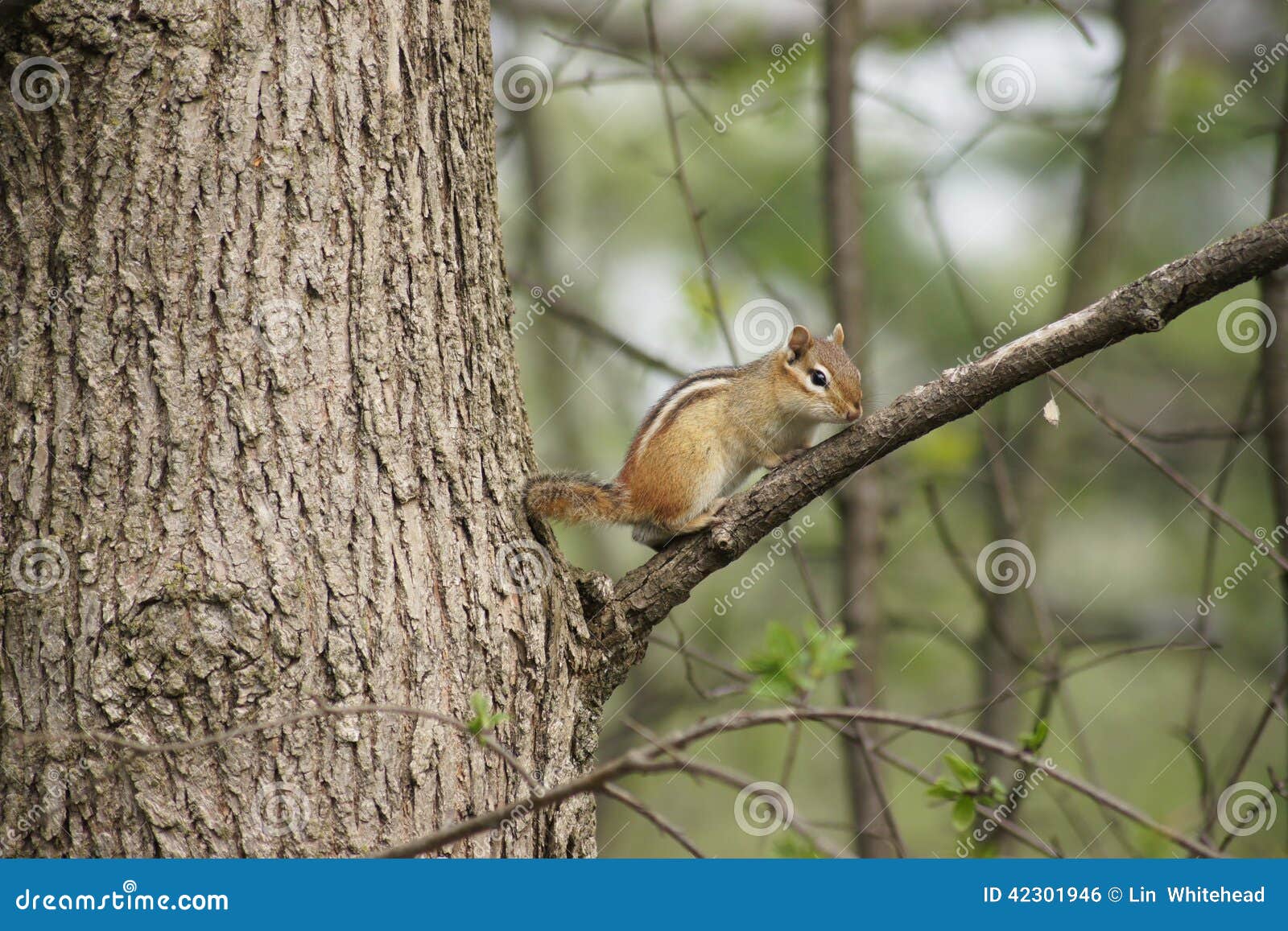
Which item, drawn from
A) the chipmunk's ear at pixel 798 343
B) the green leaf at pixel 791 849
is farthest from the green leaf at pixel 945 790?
the chipmunk's ear at pixel 798 343

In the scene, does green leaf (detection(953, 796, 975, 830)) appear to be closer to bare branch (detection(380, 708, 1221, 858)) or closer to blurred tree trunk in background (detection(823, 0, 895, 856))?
bare branch (detection(380, 708, 1221, 858))

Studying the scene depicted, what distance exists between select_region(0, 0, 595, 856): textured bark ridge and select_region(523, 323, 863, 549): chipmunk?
2.56ft

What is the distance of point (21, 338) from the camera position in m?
2.32

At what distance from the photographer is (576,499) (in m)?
3.04

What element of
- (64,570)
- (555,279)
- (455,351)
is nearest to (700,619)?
(555,279)

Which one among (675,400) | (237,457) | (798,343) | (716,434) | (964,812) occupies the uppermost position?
(798,343)

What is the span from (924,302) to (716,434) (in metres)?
3.47

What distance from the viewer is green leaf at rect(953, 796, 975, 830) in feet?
8.73

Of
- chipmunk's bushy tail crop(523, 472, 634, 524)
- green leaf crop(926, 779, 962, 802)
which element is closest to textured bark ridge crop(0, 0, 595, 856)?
chipmunk's bushy tail crop(523, 472, 634, 524)

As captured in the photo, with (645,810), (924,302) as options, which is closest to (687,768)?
(645,810)

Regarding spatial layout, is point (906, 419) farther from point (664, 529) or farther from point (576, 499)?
point (664, 529)

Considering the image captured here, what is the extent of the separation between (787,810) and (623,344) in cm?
299

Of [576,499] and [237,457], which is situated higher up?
[576,499]

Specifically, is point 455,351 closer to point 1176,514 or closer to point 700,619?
point 700,619
